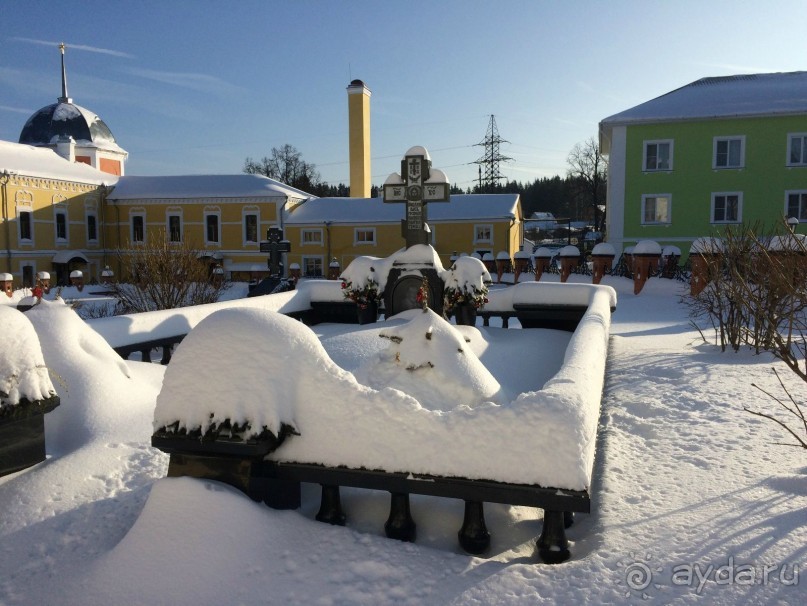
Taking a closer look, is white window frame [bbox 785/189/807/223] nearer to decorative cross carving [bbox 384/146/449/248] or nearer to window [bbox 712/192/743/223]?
window [bbox 712/192/743/223]

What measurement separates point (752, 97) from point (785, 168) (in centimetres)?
381

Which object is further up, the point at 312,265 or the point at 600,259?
the point at 600,259

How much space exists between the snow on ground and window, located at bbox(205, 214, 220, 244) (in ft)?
108

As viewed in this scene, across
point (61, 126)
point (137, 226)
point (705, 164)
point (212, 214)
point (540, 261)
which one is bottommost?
point (540, 261)

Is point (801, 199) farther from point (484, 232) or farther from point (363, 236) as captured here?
point (363, 236)

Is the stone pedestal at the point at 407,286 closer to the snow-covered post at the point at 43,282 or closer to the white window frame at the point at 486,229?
the snow-covered post at the point at 43,282

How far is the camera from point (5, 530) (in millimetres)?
3350

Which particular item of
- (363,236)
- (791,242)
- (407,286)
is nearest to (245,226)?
(363,236)

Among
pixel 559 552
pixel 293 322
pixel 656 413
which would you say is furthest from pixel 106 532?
pixel 656 413

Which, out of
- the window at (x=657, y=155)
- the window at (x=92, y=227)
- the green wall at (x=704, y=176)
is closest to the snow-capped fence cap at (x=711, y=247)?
the green wall at (x=704, y=176)

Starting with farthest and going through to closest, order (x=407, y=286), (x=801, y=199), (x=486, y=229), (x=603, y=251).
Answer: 1. (x=486, y=229)
2. (x=801, y=199)
3. (x=603, y=251)
4. (x=407, y=286)

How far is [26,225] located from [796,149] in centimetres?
3817

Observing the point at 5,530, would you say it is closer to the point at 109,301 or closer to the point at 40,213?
the point at 109,301

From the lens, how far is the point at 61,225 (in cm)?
3400
